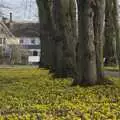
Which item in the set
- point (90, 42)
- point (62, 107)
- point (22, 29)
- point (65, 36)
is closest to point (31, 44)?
point (22, 29)

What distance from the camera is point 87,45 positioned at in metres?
20.0

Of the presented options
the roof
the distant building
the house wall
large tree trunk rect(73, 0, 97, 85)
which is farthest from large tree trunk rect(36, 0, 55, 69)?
the roof

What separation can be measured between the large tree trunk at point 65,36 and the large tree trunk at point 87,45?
486cm

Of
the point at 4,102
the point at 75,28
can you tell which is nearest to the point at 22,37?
the point at 75,28

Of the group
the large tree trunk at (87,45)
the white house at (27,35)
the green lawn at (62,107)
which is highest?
the white house at (27,35)

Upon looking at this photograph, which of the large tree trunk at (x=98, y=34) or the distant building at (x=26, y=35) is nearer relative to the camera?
the large tree trunk at (x=98, y=34)

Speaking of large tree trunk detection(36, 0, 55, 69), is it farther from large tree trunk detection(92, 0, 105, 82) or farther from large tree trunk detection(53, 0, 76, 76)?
large tree trunk detection(92, 0, 105, 82)

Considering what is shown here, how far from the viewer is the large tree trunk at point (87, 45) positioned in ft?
65.1

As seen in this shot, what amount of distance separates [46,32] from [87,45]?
57.5 ft

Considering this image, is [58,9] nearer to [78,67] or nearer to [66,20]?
[66,20]

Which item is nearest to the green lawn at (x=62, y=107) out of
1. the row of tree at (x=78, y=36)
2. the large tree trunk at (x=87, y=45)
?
the large tree trunk at (x=87, y=45)

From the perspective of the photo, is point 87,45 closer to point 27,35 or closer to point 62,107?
point 62,107

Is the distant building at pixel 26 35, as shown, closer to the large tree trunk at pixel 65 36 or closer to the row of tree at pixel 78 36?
the row of tree at pixel 78 36

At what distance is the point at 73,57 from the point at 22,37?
98.1 meters
